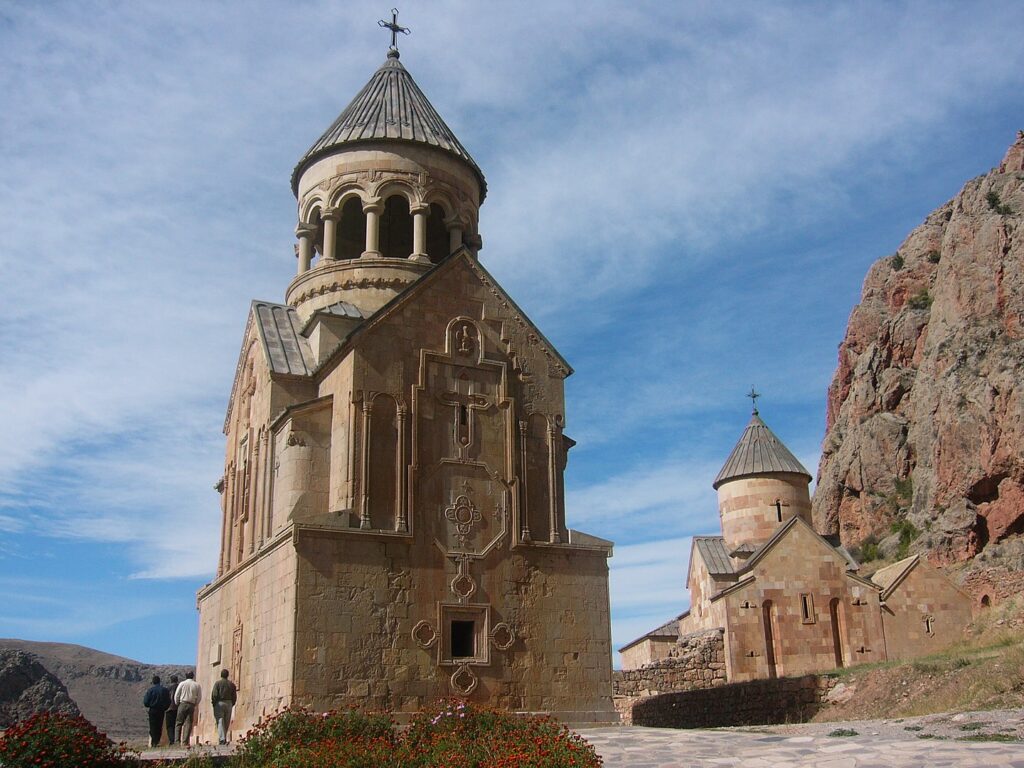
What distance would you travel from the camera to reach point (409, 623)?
12.4m

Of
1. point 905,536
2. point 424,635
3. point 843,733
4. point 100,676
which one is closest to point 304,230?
point 424,635

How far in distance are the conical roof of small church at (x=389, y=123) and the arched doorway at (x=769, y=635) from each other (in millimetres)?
11902

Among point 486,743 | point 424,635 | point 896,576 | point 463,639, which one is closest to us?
point 486,743

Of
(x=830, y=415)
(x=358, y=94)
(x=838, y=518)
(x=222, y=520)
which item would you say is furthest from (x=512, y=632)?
(x=830, y=415)

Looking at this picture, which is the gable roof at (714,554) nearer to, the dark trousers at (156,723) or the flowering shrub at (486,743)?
the dark trousers at (156,723)

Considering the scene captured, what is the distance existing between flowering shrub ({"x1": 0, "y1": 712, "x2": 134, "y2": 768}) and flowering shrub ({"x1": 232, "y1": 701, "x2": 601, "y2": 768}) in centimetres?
112

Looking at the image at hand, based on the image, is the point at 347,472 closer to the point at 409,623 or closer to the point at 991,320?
the point at 409,623

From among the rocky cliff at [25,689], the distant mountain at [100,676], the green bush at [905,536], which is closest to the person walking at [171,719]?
the rocky cliff at [25,689]

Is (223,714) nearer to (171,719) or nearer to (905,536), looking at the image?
(171,719)

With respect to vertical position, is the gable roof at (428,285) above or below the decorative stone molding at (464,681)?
above

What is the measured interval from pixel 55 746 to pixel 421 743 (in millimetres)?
3146

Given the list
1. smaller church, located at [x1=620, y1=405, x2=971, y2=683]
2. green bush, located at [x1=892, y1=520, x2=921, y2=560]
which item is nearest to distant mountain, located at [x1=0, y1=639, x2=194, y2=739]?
smaller church, located at [x1=620, y1=405, x2=971, y2=683]

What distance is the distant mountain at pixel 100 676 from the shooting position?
45719mm

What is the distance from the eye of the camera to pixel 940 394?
Answer: 37.0m
